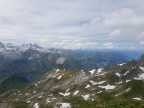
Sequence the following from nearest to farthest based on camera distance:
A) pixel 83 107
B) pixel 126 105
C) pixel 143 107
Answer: pixel 126 105, pixel 143 107, pixel 83 107

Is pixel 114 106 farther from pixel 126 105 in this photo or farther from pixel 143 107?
pixel 143 107

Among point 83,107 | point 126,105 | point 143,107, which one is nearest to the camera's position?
point 126,105

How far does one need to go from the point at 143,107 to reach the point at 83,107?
82.2 meters

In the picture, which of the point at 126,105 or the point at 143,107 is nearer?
the point at 126,105

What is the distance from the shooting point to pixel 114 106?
323 ft

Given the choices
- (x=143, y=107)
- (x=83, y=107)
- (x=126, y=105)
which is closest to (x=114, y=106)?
(x=126, y=105)

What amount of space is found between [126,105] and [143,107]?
25.1 meters

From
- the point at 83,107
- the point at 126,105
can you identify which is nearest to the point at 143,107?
the point at 126,105

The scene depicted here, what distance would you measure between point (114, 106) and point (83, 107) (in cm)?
10088

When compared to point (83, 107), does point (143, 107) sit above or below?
above

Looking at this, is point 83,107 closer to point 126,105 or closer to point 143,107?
point 143,107

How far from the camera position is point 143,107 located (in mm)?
119375

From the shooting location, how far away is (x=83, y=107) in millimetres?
197500

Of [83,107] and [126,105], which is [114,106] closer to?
[126,105]
